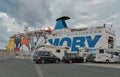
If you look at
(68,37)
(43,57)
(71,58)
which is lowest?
(71,58)

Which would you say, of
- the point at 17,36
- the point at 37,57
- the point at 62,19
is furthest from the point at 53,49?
the point at 17,36

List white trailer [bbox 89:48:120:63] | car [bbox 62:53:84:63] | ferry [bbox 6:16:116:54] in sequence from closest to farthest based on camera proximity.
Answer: car [bbox 62:53:84:63] < white trailer [bbox 89:48:120:63] < ferry [bbox 6:16:116:54]

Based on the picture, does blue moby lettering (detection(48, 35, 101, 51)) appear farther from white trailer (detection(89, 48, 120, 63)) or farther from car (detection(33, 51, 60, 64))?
car (detection(33, 51, 60, 64))

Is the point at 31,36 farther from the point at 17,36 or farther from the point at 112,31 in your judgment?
the point at 112,31

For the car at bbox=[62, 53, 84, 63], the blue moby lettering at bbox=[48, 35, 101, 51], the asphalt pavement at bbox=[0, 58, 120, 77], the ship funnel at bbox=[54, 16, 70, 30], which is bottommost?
the asphalt pavement at bbox=[0, 58, 120, 77]

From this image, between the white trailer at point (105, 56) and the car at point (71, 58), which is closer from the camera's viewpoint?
the car at point (71, 58)

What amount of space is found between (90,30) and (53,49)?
1441cm

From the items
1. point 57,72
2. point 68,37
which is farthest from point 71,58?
point 68,37

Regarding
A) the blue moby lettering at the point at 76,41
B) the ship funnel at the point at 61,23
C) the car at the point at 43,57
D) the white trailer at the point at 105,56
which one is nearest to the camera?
the car at the point at 43,57

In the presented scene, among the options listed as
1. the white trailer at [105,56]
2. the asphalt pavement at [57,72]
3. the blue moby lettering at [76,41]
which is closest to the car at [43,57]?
the white trailer at [105,56]

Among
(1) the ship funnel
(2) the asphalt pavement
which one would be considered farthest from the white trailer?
(1) the ship funnel

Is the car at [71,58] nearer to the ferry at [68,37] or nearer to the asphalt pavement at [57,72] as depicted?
the ferry at [68,37]

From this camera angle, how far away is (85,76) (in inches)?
569

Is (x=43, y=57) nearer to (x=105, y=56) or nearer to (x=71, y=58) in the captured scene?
(x=71, y=58)
